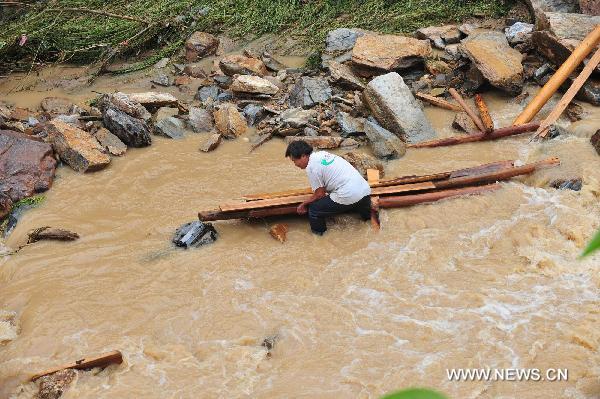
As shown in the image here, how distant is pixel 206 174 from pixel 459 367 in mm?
4678

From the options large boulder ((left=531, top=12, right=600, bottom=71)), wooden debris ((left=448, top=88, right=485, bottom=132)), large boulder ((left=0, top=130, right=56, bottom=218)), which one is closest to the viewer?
large boulder ((left=0, top=130, right=56, bottom=218))

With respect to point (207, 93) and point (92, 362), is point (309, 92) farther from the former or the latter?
point (92, 362)

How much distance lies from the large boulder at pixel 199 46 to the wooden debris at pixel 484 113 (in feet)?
18.2

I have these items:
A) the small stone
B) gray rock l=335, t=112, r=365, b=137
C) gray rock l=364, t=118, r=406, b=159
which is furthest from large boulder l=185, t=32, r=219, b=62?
gray rock l=364, t=118, r=406, b=159

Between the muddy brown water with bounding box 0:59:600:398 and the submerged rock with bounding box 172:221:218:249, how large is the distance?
114 mm

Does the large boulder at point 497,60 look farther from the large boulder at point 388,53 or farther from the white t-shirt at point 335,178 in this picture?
the white t-shirt at point 335,178

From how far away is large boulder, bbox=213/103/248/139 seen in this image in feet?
29.1

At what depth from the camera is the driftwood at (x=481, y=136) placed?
26.1 feet

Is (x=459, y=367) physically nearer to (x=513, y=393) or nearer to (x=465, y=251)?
(x=513, y=393)

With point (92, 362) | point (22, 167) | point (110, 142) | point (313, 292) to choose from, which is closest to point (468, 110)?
point (313, 292)

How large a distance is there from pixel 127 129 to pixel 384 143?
155 inches

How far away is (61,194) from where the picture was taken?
7660 millimetres

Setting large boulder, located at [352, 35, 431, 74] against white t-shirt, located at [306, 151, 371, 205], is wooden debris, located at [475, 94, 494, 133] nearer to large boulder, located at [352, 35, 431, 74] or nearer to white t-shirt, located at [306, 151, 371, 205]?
large boulder, located at [352, 35, 431, 74]

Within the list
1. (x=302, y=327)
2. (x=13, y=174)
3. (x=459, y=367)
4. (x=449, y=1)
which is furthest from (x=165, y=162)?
(x=449, y=1)
